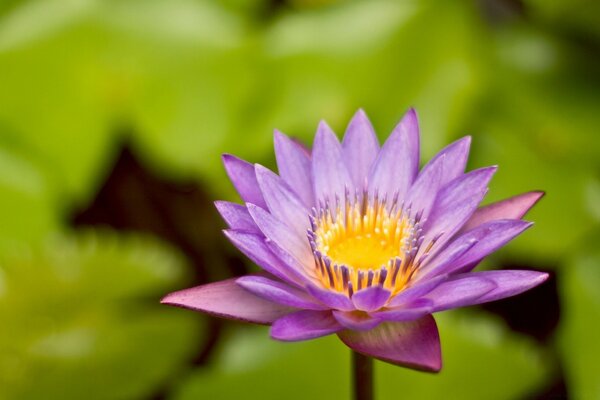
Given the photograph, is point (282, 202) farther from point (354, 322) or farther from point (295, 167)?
point (354, 322)

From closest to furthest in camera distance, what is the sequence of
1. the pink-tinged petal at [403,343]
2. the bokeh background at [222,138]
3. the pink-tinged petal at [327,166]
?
the pink-tinged petal at [403,343], the pink-tinged petal at [327,166], the bokeh background at [222,138]

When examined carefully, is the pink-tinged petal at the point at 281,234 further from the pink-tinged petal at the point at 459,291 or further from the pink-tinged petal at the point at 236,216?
the pink-tinged petal at the point at 459,291

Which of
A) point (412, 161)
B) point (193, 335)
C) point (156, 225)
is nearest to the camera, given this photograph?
point (412, 161)

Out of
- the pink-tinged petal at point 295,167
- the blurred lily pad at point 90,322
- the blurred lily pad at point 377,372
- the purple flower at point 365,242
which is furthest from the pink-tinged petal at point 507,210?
the blurred lily pad at point 90,322

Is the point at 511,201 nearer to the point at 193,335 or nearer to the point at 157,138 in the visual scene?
the point at 193,335

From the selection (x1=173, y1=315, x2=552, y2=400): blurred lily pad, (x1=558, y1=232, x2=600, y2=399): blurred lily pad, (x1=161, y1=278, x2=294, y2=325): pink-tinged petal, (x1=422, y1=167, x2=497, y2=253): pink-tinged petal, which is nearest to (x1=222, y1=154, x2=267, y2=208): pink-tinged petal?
(x1=161, y1=278, x2=294, y2=325): pink-tinged petal

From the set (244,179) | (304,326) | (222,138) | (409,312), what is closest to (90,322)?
(222,138)

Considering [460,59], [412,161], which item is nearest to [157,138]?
[460,59]
